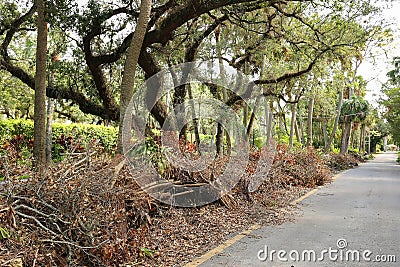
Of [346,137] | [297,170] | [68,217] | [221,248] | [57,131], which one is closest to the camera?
[68,217]

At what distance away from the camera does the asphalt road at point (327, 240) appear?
459cm

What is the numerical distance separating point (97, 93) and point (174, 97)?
2.27 m

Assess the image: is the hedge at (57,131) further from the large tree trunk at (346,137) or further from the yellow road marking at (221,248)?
the large tree trunk at (346,137)

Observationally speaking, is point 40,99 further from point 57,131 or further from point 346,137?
point 346,137

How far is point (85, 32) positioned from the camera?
941 cm

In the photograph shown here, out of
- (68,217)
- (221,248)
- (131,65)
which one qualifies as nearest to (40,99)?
(131,65)

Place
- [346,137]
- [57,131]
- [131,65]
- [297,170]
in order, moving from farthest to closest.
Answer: [346,137] → [57,131] → [297,170] → [131,65]

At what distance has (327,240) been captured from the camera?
5445 millimetres

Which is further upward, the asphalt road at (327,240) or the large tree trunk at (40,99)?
the large tree trunk at (40,99)

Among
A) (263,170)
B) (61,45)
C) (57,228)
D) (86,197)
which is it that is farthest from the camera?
(61,45)

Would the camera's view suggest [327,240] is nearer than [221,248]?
No

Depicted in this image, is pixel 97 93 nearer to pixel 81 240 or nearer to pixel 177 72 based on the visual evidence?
pixel 177 72

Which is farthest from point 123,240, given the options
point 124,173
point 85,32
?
point 85,32

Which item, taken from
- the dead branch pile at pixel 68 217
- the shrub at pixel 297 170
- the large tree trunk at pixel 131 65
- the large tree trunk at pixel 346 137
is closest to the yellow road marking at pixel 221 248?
the dead branch pile at pixel 68 217
